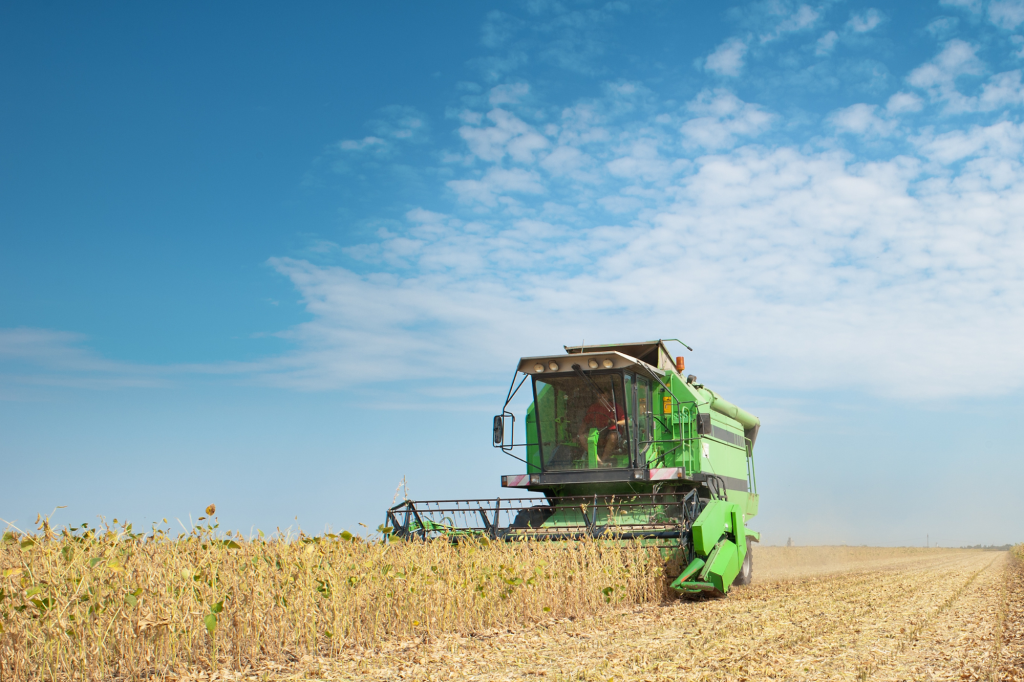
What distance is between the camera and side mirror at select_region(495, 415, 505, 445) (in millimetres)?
9227

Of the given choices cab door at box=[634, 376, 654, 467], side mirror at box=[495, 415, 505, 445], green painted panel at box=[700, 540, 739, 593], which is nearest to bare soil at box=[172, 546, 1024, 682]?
green painted panel at box=[700, 540, 739, 593]

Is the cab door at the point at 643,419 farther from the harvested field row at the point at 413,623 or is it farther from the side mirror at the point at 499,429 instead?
the harvested field row at the point at 413,623

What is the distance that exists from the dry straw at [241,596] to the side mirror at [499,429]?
2.16m

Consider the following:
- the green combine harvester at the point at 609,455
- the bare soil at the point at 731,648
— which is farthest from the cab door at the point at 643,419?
the bare soil at the point at 731,648

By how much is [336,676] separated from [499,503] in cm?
428

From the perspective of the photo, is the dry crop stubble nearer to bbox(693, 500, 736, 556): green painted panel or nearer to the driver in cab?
bbox(693, 500, 736, 556): green painted panel

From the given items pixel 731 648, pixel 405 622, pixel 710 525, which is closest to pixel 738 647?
pixel 731 648

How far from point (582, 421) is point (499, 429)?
1049 millimetres

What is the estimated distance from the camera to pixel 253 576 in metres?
4.82

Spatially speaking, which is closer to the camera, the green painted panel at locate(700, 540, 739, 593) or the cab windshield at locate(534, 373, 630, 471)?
the green painted panel at locate(700, 540, 739, 593)

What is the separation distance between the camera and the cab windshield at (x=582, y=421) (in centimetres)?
916

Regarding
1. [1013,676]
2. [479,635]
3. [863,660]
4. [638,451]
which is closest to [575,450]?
[638,451]

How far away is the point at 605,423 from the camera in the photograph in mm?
9305

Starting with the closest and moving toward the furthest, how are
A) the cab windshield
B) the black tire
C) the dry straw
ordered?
the dry straw
the black tire
the cab windshield
